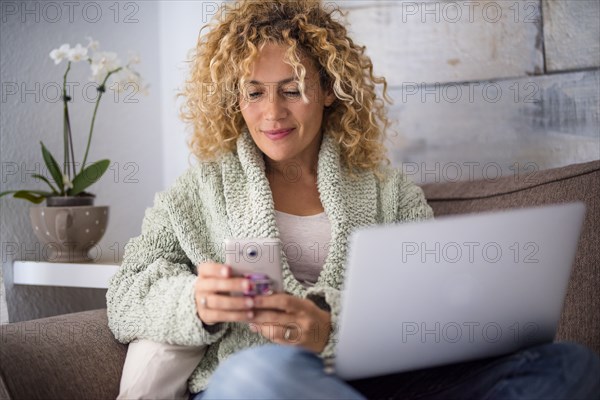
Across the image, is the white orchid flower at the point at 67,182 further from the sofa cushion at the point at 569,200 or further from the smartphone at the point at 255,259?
the sofa cushion at the point at 569,200

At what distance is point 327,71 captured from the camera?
1.59 m

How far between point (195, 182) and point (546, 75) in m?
0.99

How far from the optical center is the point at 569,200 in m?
1.42

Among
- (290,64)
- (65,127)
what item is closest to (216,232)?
(290,64)

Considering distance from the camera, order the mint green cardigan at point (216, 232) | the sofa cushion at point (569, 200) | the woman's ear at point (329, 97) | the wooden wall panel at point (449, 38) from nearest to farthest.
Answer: the mint green cardigan at point (216, 232) < the sofa cushion at point (569, 200) < the woman's ear at point (329, 97) < the wooden wall panel at point (449, 38)

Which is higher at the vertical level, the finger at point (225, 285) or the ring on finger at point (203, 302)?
the finger at point (225, 285)

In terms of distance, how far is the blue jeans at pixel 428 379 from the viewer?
951 millimetres

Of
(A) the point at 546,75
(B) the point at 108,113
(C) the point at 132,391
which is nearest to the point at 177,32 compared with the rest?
(B) the point at 108,113

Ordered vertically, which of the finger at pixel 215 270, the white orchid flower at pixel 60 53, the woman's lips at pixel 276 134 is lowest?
the finger at pixel 215 270

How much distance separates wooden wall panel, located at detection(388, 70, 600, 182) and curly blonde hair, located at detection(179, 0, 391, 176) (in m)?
0.23

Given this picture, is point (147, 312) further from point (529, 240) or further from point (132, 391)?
point (529, 240)

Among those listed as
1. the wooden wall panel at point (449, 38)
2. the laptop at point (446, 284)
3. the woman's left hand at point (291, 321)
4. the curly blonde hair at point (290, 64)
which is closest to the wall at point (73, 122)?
the curly blonde hair at point (290, 64)

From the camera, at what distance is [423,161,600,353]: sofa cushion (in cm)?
135

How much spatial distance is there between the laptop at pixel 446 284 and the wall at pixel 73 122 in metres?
1.19
